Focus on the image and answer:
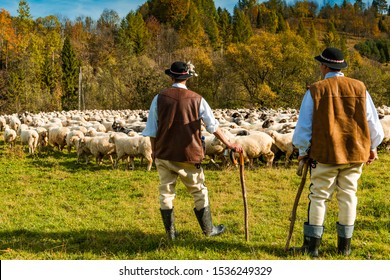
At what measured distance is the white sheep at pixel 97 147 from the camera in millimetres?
12898

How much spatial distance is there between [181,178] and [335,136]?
6.63 ft

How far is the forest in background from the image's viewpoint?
4659 centimetres

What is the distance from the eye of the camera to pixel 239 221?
629 centimetres

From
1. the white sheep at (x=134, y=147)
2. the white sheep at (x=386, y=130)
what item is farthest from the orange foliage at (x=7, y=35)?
the white sheep at (x=386, y=130)

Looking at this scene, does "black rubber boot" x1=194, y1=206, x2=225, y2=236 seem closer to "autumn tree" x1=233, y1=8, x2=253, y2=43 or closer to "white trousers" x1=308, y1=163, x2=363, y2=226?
"white trousers" x1=308, y1=163, x2=363, y2=226

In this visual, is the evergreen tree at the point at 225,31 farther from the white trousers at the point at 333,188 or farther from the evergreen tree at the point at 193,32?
the white trousers at the point at 333,188

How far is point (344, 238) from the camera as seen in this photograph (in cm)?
443

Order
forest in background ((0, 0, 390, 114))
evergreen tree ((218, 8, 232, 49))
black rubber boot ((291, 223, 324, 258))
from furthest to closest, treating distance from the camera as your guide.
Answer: evergreen tree ((218, 8, 232, 49)) < forest in background ((0, 0, 390, 114)) < black rubber boot ((291, 223, 324, 258))

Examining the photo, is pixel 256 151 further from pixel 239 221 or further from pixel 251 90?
pixel 251 90

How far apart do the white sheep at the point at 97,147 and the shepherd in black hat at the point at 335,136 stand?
9520mm

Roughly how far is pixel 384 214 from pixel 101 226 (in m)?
4.82

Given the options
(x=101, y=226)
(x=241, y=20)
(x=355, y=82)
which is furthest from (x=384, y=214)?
(x=241, y=20)

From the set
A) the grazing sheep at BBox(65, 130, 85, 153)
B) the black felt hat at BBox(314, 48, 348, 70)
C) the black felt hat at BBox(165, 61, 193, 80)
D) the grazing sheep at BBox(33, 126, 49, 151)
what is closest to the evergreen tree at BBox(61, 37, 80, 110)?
the grazing sheep at BBox(33, 126, 49, 151)

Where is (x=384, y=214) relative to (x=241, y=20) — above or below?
below
